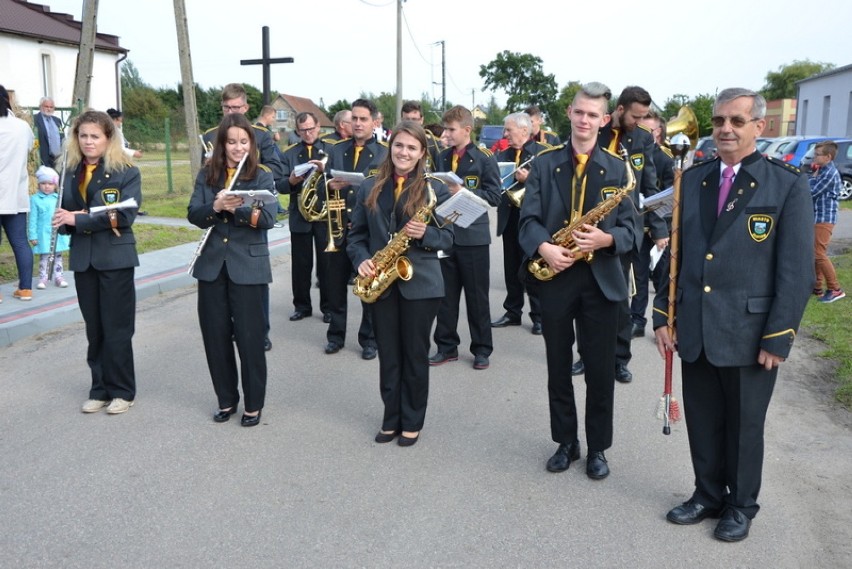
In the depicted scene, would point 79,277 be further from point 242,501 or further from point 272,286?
point 272,286

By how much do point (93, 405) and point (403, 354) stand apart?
2.32 meters

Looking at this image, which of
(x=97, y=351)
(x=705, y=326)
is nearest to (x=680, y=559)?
(x=705, y=326)

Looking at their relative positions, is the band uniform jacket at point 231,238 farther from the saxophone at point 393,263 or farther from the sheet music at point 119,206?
the saxophone at point 393,263

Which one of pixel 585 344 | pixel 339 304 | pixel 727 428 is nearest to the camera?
pixel 727 428

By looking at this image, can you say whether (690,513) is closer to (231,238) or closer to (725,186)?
(725,186)

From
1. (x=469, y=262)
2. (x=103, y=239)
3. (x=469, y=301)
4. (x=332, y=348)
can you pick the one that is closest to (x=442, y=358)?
(x=469, y=301)

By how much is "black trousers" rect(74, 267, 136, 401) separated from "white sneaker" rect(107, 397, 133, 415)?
0.04 meters

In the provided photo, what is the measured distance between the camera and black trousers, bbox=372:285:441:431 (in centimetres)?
502

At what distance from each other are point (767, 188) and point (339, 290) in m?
4.62

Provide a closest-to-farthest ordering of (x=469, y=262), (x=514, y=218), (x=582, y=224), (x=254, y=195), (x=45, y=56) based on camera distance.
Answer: (x=582, y=224) < (x=254, y=195) < (x=469, y=262) < (x=514, y=218) < (x=45, y=56)

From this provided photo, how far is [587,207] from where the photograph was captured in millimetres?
4453

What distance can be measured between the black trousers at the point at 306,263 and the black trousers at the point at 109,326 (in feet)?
8.06

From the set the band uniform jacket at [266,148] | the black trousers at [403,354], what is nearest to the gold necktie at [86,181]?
the band uniform jacket at [266,148]

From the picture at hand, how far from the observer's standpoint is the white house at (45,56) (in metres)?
37.5
